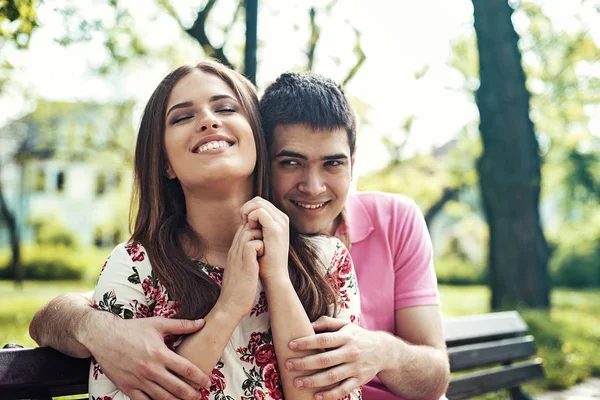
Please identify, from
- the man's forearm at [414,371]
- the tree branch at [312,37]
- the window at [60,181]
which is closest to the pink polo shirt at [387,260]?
the man's forearm at [414,371]

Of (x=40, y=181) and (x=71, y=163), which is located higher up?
(x=71, y=163)

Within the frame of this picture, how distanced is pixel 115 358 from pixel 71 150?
68.8ft

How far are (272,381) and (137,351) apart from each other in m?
0.49

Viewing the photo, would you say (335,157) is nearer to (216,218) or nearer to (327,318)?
(216,218)

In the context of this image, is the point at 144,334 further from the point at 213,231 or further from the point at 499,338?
the point at 499,338

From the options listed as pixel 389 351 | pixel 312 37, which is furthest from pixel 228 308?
pixel 312 37

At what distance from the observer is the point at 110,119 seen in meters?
20.7

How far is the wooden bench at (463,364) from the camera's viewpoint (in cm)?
233

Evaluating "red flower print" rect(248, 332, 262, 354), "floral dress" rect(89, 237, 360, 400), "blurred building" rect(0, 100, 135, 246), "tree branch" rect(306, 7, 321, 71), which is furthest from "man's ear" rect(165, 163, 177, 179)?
"blurred building" rect(0, 100, 135, 246)

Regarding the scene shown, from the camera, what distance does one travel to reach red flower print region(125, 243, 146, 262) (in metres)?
2.27

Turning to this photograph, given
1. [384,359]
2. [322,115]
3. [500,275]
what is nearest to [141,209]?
[322,115]

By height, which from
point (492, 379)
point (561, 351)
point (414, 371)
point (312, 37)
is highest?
point (312, 37)

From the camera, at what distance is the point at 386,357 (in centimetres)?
240

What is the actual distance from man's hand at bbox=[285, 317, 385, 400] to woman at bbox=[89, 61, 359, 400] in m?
0.05
